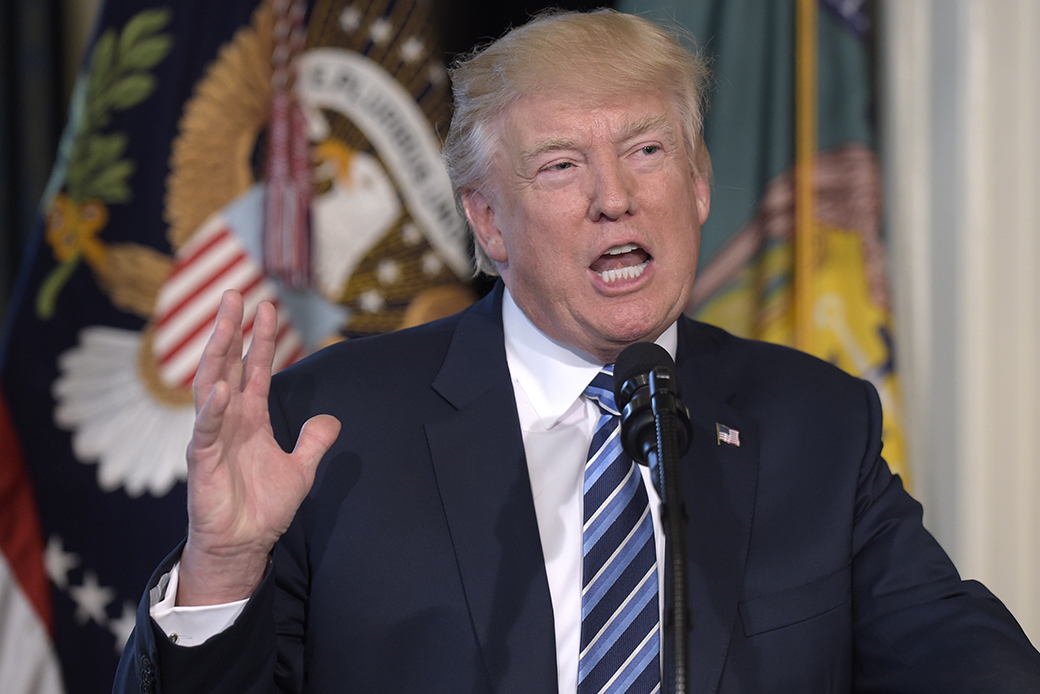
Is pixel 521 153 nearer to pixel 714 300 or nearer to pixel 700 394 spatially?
pixel 700 394

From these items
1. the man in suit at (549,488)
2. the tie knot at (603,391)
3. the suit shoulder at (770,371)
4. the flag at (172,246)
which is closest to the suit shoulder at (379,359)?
the man in suit at (549,488)

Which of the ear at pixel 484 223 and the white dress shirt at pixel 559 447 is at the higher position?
the ear at pixel 484 223

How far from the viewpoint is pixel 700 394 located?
5.05 feet

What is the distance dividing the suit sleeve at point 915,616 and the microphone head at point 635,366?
61 centimetres

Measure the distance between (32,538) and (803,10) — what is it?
2.34 metres

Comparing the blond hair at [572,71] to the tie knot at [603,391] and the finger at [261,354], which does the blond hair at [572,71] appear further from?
Result: the finger at [261,354]

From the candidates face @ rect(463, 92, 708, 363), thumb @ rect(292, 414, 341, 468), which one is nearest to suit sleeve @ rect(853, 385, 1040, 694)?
face @ rect(463, 92, 708, 363)

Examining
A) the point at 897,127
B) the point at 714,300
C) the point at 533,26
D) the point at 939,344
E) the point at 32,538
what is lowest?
the point at 32,538

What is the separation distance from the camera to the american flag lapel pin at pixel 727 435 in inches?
58.1

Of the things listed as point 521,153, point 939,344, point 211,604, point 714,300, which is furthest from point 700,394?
point 939,344

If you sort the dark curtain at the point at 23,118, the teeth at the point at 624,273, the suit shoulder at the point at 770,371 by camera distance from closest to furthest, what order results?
1. the teeth at the point at 624,273
2. the suit shoulder at the point at 770,371
3. the dark curtain at the point at 23,118

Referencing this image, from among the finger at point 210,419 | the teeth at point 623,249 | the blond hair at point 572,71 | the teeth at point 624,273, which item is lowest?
the finger at point 210,419

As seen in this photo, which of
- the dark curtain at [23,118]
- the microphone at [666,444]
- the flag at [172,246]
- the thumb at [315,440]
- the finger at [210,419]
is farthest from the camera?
the dark curtain at [23,118]

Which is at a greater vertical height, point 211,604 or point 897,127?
point 897,127
